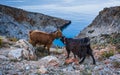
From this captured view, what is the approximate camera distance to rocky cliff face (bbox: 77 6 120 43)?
2702 cm

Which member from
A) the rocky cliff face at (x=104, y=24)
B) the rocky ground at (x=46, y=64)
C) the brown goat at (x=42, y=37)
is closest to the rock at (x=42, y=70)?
the rocky ground at (x=46, y=64)

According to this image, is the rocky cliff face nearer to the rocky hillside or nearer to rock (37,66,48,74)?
the rocky hillside

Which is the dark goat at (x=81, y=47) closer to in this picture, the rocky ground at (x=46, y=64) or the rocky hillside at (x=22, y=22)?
the rocky ground at (x=46, y=64)

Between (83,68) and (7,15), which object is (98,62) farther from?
(7,15)

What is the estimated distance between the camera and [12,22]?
3203 centimetres

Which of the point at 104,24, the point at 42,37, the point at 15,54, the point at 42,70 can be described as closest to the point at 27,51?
the point at 15,54

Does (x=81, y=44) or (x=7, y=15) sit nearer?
(x=81, y=44)

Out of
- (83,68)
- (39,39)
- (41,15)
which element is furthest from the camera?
(41,15)

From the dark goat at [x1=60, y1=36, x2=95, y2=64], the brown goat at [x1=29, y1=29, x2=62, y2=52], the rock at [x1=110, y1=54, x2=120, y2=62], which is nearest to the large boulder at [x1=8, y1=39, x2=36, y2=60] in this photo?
the brown goat at [x1=29, y1=29, x2=62, y2=52]

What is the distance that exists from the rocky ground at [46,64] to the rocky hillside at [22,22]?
1426 centimetres

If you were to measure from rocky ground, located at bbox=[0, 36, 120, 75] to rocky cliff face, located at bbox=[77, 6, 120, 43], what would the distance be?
35.7 feet

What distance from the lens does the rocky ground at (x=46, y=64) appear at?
1223 cm

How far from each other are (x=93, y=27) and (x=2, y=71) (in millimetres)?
18768

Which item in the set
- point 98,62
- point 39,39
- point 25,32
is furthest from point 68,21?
point 98,62
